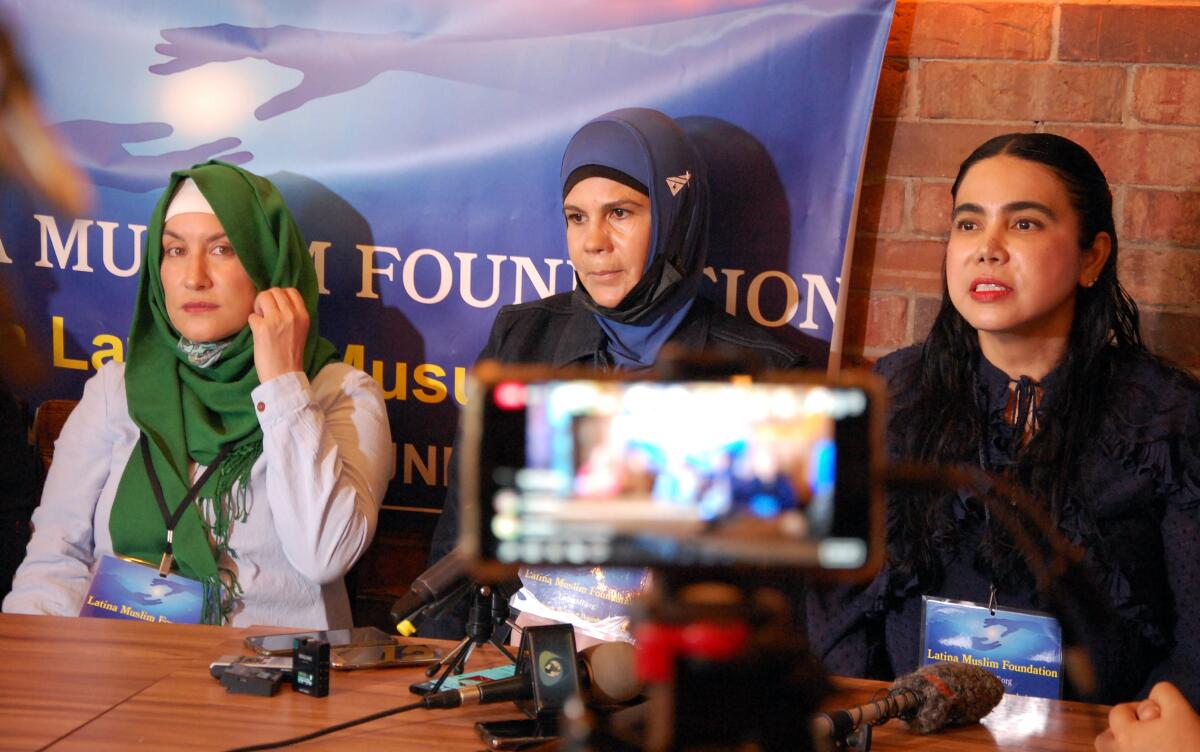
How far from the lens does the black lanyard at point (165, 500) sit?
220cm

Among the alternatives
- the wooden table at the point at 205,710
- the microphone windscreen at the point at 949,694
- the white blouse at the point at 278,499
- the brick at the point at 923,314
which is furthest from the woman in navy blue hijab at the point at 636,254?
the microphone windscreen at the point at 949,694

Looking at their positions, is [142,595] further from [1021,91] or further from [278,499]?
[1021,91]

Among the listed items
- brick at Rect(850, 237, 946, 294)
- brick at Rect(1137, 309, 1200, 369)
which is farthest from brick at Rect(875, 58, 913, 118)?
brick at Rect(1137, 309, 1200, 369)

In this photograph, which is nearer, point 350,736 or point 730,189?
point 350,736

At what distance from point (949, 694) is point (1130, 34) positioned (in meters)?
1.70

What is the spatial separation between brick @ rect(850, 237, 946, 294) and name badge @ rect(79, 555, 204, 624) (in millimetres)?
1612

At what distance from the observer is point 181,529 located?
7.20 ft

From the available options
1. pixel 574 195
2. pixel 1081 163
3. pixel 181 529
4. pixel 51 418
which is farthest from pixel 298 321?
pixel 1081 163

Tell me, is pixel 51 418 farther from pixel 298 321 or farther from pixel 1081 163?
pixel 1081 163

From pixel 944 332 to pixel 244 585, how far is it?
4.93 feet

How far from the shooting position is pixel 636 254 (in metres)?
2.34

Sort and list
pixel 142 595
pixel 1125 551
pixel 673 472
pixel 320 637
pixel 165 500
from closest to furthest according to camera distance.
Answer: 1. pixel 673 472
2. pixel 320 637
3. pixel 1125 551
4. pixel 142 595
5. pixel 165 500

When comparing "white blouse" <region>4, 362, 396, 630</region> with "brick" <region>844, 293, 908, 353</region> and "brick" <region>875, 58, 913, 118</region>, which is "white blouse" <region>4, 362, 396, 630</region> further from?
"brick" <region>875, 58, 913, 118</region>

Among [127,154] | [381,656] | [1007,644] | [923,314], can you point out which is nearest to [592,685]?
[381,656]
